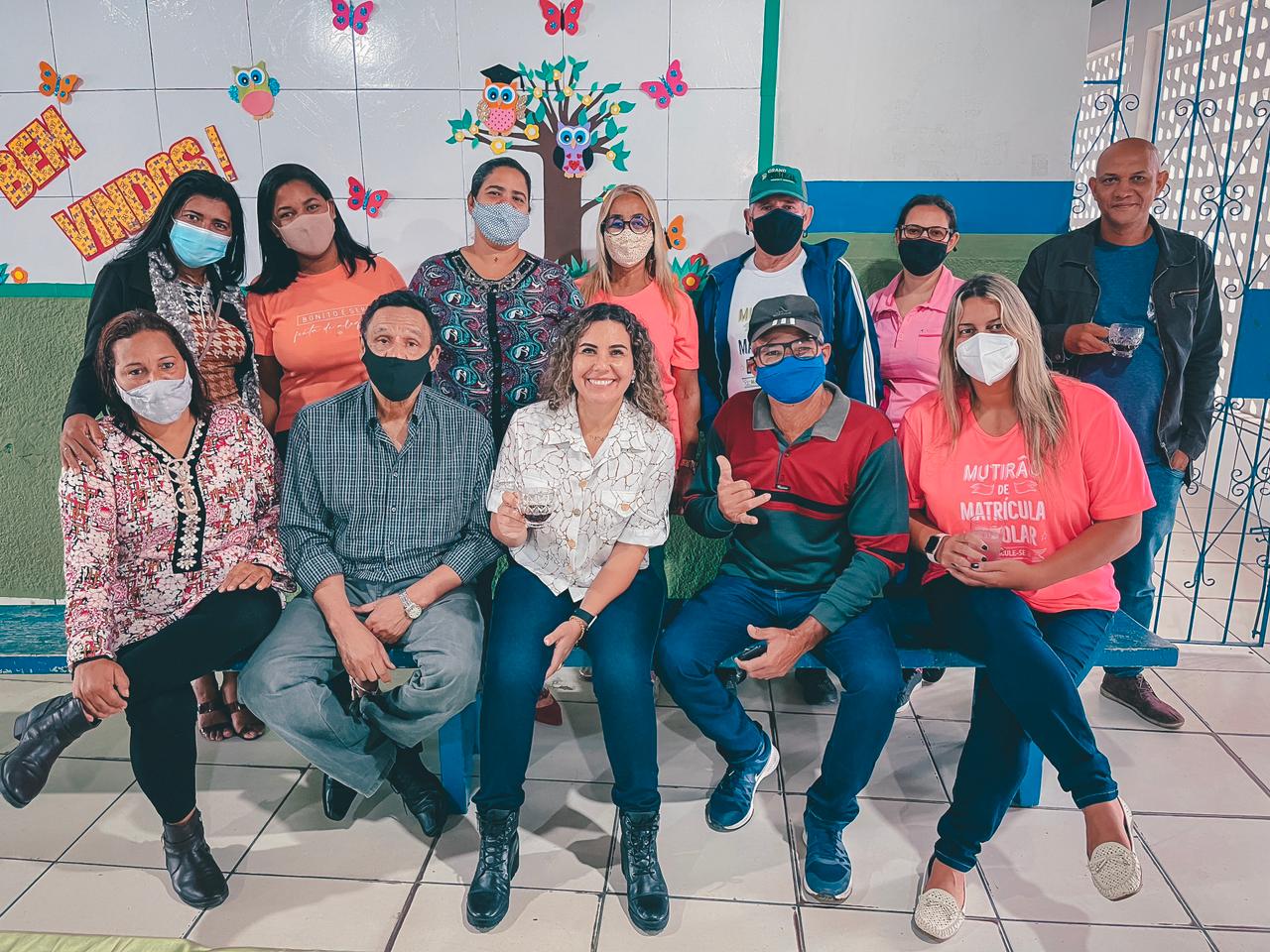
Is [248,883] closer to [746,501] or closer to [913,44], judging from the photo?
[746,501]

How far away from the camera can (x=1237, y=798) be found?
2.62m

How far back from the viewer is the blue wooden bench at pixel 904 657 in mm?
2438

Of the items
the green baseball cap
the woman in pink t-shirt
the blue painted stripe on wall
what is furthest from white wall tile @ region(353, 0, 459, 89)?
the woman in pink t-shirt

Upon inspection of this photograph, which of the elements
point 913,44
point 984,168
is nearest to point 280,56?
point 913,44

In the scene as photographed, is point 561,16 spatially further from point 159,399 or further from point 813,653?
point 813,653

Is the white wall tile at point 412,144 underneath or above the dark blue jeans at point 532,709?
above

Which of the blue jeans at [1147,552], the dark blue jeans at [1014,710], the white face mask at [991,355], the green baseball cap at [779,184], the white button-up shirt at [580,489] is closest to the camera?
the dark blue jeans at [1014,710]

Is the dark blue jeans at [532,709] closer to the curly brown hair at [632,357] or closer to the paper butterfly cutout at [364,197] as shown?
the curly brown hair at [632,357]

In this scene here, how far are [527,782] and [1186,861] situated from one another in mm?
1815

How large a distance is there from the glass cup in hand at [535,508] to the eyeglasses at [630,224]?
3.09 ft

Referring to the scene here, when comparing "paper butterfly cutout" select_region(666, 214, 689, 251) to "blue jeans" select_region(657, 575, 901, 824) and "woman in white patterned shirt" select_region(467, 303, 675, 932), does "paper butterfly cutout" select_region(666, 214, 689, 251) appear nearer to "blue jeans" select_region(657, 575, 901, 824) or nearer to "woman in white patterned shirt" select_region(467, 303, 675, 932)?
"woman in white patterned shirt" select_region(467, 303, 675, 932)

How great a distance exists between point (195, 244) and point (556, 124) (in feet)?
4.81

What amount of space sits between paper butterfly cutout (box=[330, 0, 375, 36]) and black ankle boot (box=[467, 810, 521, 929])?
2876mm

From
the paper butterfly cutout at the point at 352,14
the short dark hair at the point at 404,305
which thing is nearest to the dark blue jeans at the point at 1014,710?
the short dark hair at the point at 404,305
